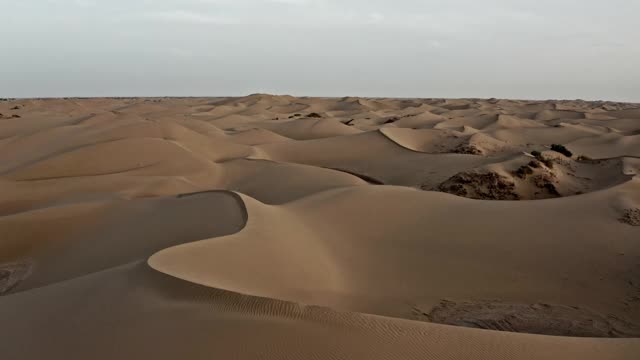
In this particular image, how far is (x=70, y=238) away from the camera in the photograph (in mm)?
8492

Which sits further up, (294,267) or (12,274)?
(294,267)

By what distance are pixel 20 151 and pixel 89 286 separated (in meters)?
16.6

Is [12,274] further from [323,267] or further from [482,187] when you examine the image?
[482,187]

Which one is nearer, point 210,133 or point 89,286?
point 89,286

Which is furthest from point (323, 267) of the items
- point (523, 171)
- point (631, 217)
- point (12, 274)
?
point (523, 171)

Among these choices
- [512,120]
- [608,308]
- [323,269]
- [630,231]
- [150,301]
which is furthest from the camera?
[512,120]

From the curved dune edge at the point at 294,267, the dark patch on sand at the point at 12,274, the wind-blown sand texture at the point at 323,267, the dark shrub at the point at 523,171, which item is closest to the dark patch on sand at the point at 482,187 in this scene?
the wind-blown sand texture at the point at 323,267

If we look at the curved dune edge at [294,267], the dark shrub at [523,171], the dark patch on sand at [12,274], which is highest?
the curved dune edge at [294,267]

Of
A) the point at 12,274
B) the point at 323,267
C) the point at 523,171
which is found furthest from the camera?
the point at 523,171

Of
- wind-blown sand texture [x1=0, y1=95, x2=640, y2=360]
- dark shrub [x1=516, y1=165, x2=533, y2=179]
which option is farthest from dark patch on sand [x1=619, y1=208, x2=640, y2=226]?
dark shrub [x1=516, y1=165, x2=533, y2=179]

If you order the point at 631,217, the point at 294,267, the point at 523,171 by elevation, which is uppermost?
the point at 631,217

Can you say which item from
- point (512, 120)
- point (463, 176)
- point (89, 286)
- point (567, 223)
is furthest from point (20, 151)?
point (512, 120)

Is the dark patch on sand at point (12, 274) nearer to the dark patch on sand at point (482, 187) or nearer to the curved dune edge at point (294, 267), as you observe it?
the curved dune edge at point (294, 267)

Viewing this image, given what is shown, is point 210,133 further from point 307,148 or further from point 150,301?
point 150,301
